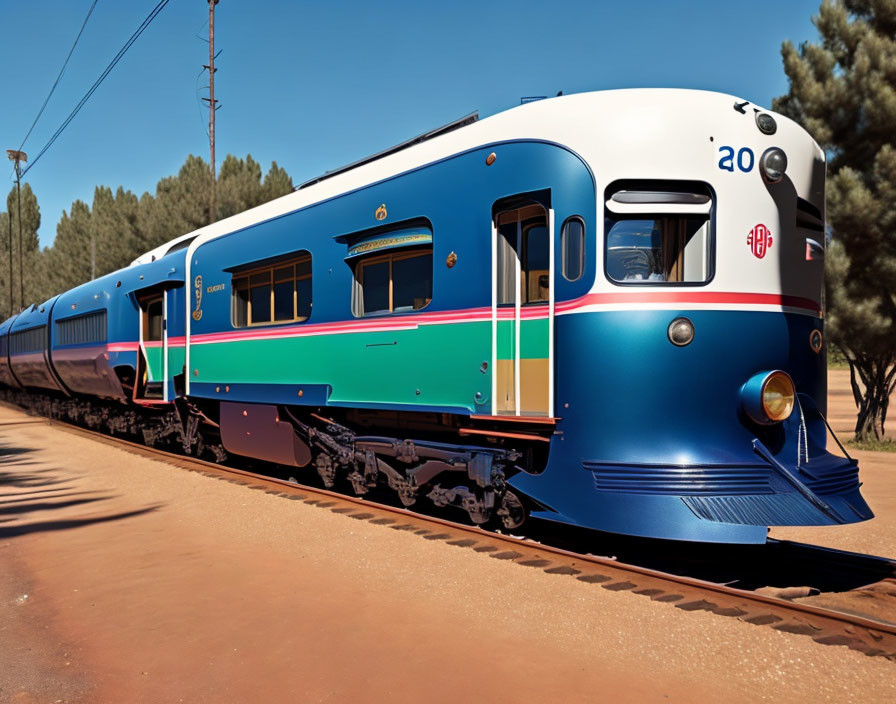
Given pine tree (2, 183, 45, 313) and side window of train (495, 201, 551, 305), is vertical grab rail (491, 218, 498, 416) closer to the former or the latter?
side window of train (495, 201, 551, 305)

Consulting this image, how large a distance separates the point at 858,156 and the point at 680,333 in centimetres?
1317

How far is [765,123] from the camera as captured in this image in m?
5.99

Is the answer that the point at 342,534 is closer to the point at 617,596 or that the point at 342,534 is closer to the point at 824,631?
the point at 617,596

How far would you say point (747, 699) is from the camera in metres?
3.78

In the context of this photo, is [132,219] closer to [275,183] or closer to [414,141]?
[275,183]

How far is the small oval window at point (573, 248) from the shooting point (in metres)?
5.89

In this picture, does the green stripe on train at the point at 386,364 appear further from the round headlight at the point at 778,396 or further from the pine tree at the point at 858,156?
the pine tree at the point at 858,156

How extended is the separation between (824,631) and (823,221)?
3739mm

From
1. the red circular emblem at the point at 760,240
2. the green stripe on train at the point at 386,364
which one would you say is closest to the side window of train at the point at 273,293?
the green stripe on train at the point at 386,364

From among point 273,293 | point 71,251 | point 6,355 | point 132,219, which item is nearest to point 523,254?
point 273,293

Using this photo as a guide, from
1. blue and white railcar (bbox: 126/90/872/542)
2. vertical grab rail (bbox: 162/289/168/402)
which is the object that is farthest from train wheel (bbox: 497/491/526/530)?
vertical grab rail (bbox: 162/289/168/402)

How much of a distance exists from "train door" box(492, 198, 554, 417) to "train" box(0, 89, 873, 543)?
19 millimetres

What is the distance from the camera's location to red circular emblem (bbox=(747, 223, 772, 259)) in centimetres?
585

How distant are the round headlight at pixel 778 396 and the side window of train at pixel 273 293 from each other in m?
5.18
